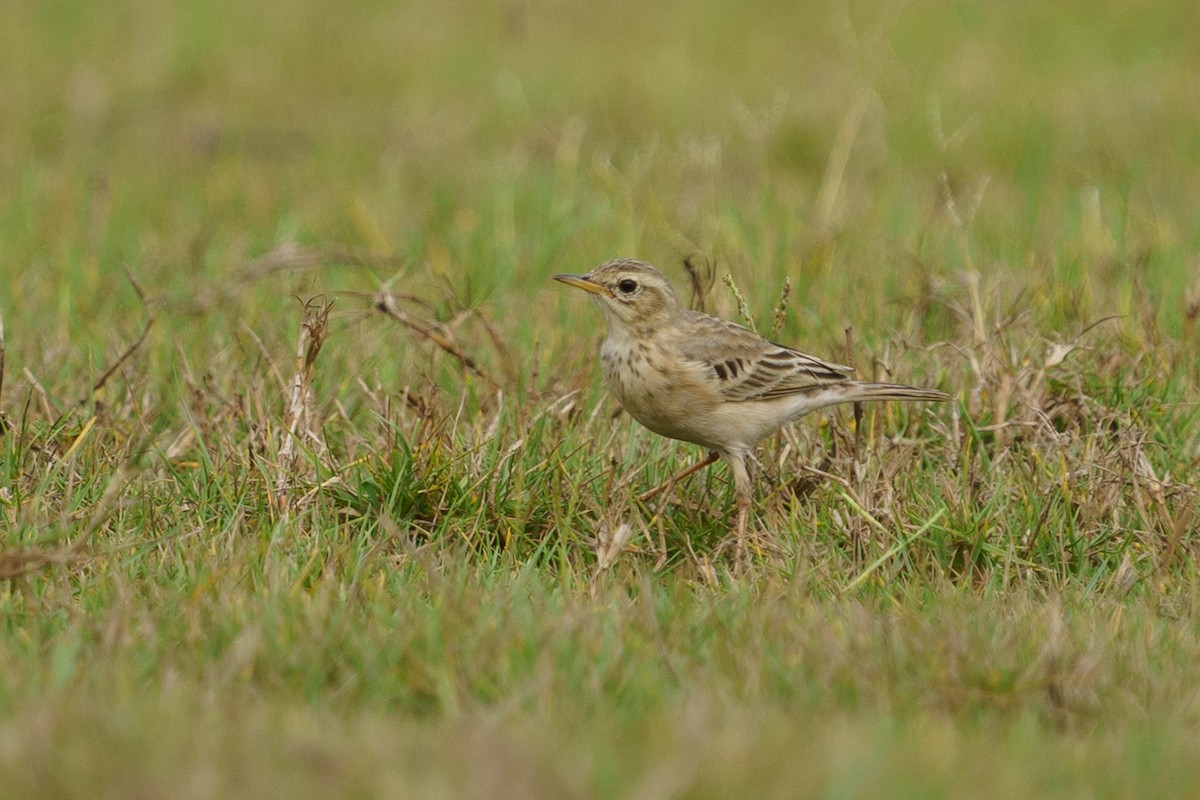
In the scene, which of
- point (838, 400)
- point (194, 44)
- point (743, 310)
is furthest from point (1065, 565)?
point (194, 44)

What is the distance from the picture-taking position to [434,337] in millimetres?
5809

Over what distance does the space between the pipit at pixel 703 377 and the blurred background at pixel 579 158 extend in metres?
0.89

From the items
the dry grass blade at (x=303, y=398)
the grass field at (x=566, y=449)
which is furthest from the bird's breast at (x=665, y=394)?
the dry grass blade at (x=303, y=398)

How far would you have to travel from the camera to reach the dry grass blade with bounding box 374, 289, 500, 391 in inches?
223

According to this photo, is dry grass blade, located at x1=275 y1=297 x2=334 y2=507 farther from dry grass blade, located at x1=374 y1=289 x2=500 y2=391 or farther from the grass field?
dry grass blade, located at x1=374 y1=289 x2=500 y2=391

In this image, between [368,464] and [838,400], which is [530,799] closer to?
[368,464]

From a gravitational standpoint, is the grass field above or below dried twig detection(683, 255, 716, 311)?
below

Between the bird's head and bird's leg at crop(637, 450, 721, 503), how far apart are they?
0.46 metres

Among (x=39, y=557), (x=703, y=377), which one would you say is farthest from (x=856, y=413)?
(x=39, y=557)

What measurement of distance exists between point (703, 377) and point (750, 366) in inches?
9.2

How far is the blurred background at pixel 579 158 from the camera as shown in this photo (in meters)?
6.95

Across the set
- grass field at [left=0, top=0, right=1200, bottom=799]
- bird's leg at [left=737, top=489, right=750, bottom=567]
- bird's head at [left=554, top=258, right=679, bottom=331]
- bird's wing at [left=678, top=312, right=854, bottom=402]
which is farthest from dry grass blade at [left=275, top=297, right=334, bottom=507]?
bird's leg at [left=737, top=489, right=750, bottom=567]

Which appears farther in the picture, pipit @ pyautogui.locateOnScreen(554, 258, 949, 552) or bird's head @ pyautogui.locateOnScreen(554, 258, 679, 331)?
bird's head @ pyautogui.locateOnScreen(554, 258, 679, 331)

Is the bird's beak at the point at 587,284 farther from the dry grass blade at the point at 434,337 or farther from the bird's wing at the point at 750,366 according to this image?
the dry grass blade at the point at 434,337
